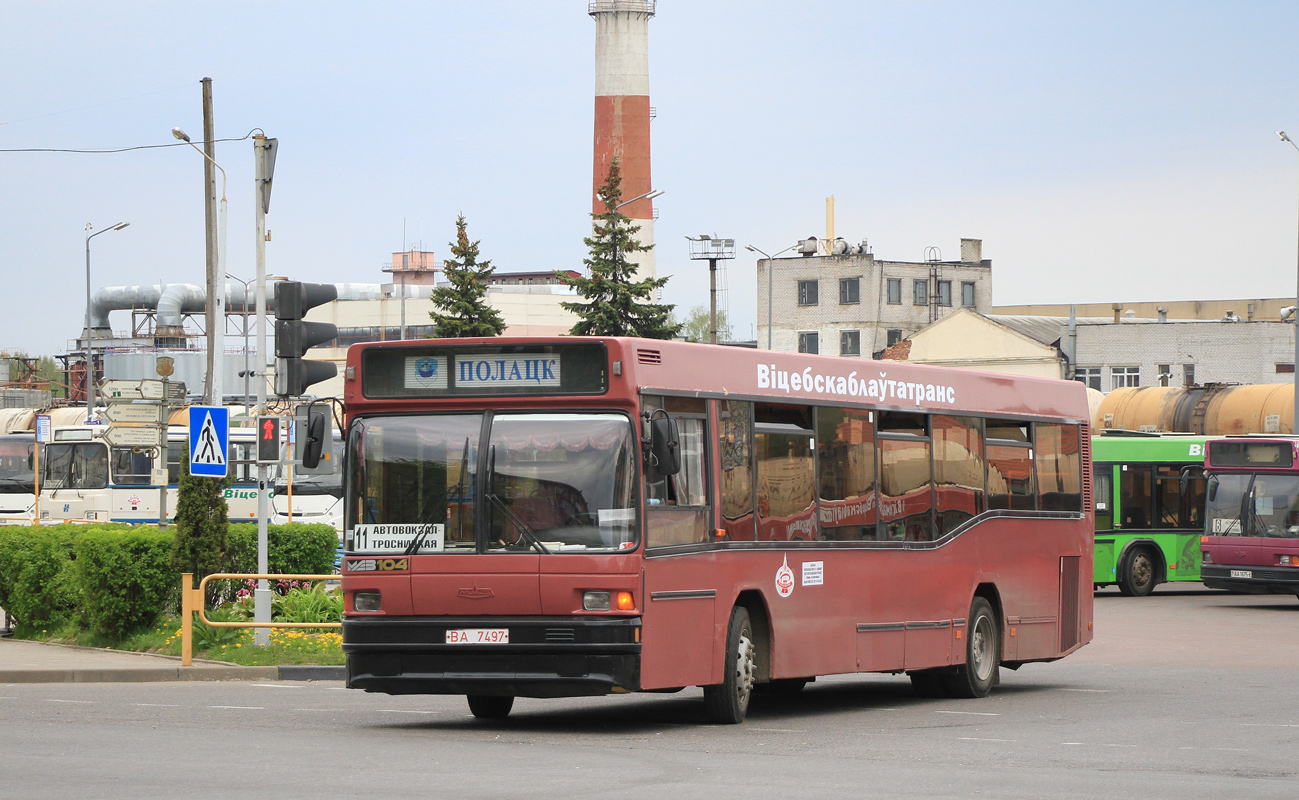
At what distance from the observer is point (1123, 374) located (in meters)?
83.9

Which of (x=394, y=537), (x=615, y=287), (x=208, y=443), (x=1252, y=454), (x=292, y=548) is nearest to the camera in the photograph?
(x=394, y=537)

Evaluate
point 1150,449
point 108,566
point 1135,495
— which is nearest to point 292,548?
point 108,566

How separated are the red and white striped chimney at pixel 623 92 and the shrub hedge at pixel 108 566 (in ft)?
150

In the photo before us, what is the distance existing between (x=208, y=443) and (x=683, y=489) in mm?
8590

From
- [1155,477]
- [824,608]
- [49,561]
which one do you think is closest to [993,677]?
[824,608]

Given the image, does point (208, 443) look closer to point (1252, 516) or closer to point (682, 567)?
point (682, 567)

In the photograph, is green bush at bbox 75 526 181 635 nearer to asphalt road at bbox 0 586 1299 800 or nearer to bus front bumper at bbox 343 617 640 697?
asphalt road at bbox 0 586 1299 800

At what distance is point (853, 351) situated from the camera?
95.6 metres

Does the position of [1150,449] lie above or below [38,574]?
above

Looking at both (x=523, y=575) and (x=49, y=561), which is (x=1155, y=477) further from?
(x=523, y=575)

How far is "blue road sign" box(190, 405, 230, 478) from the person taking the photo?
1944cm

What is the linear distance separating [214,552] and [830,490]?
8.31 meters

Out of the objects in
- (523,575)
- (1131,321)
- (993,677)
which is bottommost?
(993,677)

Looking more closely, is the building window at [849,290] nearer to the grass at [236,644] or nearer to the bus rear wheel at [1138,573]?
the bus rear wheel at [1138,573]
